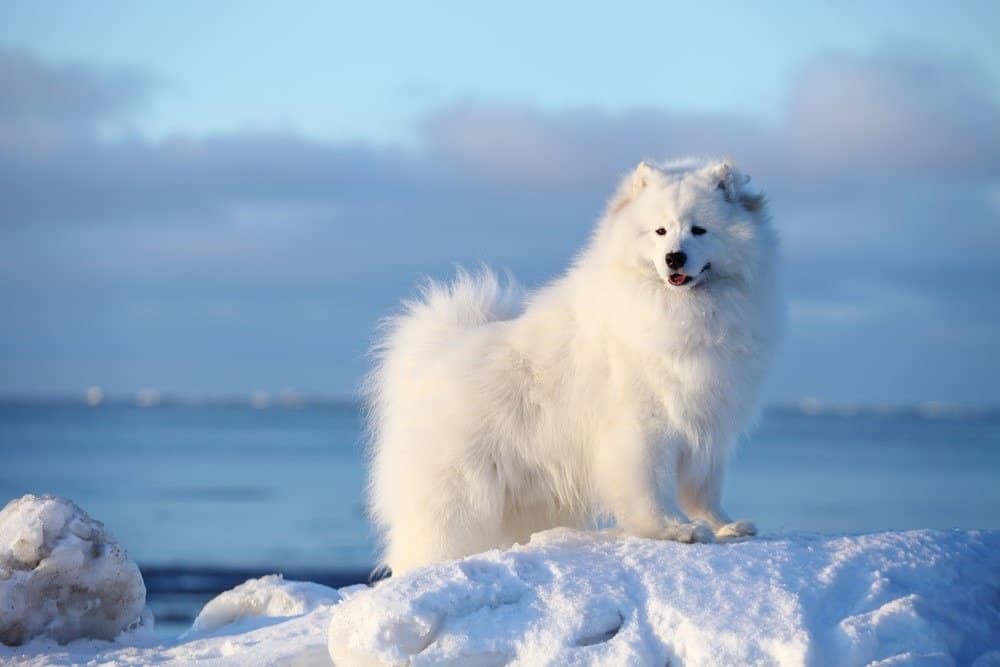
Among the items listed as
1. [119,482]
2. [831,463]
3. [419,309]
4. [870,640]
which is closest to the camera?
[870,640]

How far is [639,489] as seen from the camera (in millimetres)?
5914

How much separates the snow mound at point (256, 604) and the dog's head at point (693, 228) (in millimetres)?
2589

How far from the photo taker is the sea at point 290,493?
19.4 m

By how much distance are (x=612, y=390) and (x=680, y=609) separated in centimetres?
143

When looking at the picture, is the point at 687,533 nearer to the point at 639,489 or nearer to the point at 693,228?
the point at 639,489

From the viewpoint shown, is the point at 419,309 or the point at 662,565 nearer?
the point at 662,565

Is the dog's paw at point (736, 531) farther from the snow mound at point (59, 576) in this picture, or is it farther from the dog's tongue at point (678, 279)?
the snow mound at point (59, 576)

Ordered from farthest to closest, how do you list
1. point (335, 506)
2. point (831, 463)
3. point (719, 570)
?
point (831, 463)
point (335, 506)
point (719, 570)

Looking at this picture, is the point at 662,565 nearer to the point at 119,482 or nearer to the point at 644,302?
the point at 644,302

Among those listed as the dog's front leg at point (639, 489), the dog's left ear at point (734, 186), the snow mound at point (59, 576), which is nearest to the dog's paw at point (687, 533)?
the dog's front leg at point (639, 489)

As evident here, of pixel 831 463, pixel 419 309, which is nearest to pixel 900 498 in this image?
pixel 831 463

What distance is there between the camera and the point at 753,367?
6.12 metres

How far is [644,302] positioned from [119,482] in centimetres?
2991

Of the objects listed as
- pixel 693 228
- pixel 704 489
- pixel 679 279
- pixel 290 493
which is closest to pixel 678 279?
pixel 679 279
